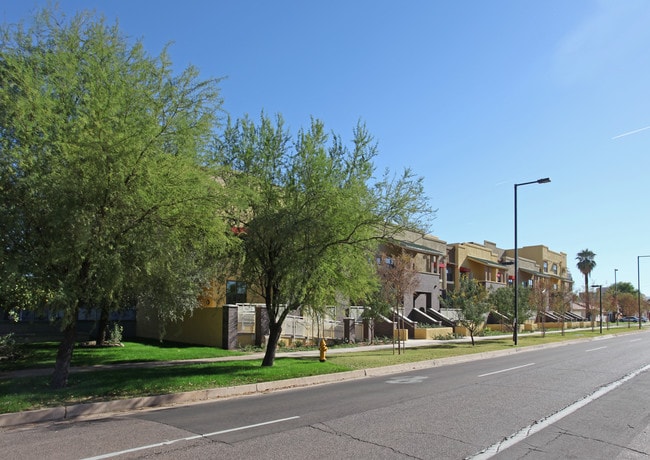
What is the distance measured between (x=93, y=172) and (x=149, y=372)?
22.3ft

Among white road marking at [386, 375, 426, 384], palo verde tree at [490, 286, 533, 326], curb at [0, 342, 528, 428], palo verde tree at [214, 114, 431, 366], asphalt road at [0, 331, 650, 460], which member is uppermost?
palo verde tree at [214, 114, 431, 366]

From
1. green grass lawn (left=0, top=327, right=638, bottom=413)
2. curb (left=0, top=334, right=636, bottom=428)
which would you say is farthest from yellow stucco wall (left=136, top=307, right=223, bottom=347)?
curb (left=0, top=334, right=636, bottom=428)

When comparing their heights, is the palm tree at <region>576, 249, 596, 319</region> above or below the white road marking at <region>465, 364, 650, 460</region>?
above

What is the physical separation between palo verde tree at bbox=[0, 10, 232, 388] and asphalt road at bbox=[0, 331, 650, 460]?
307 cm

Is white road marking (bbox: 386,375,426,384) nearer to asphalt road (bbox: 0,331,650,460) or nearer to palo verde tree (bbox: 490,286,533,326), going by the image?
asphalt road (bbox: 0,331,650,460)

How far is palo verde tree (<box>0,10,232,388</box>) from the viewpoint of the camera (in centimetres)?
1001

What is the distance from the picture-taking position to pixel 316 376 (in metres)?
15.1

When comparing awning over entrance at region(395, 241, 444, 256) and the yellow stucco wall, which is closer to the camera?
the yellow stucco wall

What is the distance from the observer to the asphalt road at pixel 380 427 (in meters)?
6.93

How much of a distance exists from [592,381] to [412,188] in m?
7.13

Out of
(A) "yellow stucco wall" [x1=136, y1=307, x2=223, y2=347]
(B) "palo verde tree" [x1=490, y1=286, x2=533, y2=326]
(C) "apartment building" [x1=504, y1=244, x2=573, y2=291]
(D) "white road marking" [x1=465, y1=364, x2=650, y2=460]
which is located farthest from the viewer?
(C) "apartment building" [x1=504, y1=244, x2=573, y2=291]

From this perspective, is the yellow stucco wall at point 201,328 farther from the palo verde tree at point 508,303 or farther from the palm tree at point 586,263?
the palm tree at point 586,263

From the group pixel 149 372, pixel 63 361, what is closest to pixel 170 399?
pixel 63 361

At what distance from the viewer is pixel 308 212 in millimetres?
14711
